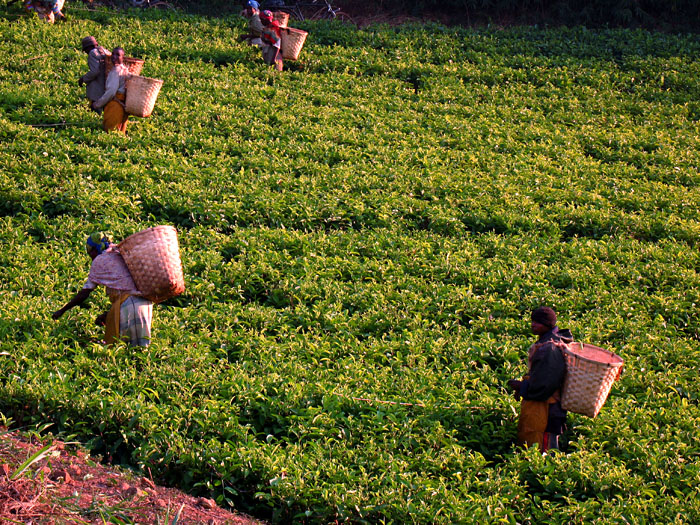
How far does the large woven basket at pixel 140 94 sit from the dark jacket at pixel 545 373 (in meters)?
7.30

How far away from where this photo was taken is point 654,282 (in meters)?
9.16

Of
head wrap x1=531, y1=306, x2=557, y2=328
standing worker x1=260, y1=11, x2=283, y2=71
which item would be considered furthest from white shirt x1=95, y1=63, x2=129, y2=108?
head wrap x1=531, y1=306, x2=557, y2=328

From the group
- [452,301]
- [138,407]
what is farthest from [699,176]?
[138,407]

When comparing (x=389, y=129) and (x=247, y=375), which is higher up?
(x=389, y=129)

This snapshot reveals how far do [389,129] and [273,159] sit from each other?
265cm

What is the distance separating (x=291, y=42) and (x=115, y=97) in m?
4.82

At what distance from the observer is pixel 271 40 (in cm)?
1488

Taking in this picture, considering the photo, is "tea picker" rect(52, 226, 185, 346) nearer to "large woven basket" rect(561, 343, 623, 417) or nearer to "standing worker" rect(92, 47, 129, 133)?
"large woven basket" rect(561, 343, 623, 417)

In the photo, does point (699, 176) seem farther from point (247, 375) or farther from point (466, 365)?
point (247, 375)

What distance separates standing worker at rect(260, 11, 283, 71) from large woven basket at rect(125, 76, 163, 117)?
440 cm

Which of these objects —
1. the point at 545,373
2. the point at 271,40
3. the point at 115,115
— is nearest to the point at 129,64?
the point at 115,115

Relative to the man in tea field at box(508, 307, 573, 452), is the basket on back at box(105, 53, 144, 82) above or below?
above

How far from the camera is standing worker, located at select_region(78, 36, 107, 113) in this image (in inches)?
439

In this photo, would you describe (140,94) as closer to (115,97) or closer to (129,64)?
(115,97)
